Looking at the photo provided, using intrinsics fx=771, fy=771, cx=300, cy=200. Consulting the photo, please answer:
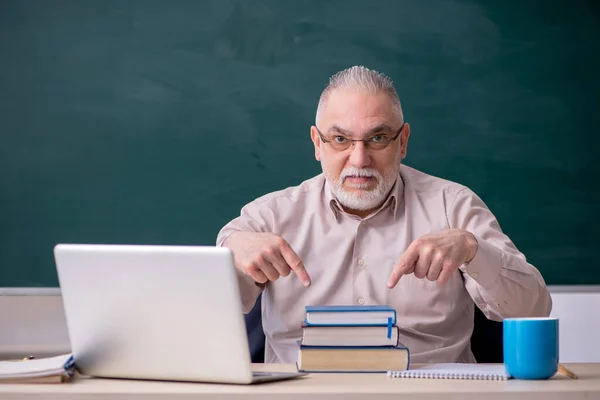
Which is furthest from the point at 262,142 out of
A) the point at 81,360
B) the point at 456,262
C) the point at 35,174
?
the point at 81,360

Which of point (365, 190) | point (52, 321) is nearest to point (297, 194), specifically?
point (365, 190)

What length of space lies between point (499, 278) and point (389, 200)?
530mm

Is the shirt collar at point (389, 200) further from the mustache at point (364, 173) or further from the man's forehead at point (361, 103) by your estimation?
the man's forehead at point (361, 103)

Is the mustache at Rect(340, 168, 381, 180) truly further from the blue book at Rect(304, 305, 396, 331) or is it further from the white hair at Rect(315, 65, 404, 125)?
the blue book at Rect(304, 305, 396, 331)

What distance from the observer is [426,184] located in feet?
7.57

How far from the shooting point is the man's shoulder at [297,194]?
7.59ft

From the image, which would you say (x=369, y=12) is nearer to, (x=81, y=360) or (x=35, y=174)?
(x=35, y=174)

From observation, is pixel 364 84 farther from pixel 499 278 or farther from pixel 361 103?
pixel 499 278

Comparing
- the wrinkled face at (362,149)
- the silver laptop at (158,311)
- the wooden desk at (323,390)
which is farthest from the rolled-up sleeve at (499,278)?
the silver laptop at (158,311)

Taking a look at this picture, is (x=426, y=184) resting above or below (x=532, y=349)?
above

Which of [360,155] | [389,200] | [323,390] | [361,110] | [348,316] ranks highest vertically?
[361,110]

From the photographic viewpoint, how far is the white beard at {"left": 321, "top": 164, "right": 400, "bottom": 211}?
7.11ft

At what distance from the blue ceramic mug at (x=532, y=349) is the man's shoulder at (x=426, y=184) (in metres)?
1.00

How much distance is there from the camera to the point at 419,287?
2.07 m
